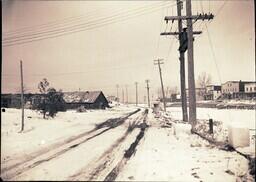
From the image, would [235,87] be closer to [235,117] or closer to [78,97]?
[78,97]

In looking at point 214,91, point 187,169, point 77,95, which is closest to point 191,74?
point 214,91

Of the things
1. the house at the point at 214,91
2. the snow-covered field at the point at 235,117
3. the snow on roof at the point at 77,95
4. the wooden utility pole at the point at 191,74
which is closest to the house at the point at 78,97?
the snow on roof at the point at 77,95

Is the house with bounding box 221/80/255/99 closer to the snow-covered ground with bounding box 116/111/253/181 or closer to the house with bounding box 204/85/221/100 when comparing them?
the house with bounding box 204/85/221/100

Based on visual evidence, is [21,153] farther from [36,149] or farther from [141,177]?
[141,177]

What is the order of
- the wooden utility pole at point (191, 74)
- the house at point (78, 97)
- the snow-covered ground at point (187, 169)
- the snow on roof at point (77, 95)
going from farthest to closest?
the wooden utility pole at point (191, 74) < the house at point (78, 97) < the snow on roof at point (77, 95) < the snow-covered ground at point (187, 169)

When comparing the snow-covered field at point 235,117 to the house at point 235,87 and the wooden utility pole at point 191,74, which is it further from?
the wooden utility pole at point 191,74

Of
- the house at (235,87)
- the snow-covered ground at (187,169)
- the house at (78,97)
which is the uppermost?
the house at (235,87)

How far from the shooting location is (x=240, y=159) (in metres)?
4.28

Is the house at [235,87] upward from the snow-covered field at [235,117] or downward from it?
upward

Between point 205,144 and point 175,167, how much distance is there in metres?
2.82

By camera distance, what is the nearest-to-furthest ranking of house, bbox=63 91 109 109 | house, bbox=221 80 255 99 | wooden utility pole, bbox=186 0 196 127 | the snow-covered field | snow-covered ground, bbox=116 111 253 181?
A: snow-covered ground, bbox=116 111 253 181 < house, bbox=63 91 109 109 < house, bbox=221 80 255 99 < the snow-covered field < wooden utility pole, bbox=186 0 196 127

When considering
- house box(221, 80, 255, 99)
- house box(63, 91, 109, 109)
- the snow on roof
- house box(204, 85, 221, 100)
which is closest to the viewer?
the snow on roof

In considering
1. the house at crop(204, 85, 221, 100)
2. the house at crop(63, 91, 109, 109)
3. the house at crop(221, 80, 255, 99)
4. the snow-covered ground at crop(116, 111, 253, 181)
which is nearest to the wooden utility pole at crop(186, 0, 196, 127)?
the house at crop(204, 85, 221, 100)

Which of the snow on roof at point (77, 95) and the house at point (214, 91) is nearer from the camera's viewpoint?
the snow on roof at point (77, 95)
